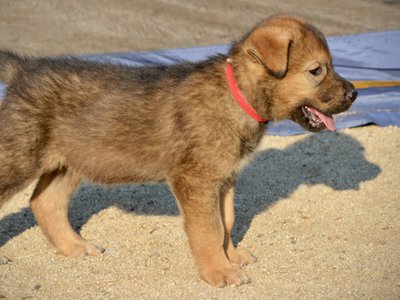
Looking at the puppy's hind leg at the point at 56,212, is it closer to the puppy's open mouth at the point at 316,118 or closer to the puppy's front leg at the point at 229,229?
the puppy's front leg at the point at 229,229

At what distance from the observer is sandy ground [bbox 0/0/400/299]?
5348 mm

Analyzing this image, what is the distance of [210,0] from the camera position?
31.2ft

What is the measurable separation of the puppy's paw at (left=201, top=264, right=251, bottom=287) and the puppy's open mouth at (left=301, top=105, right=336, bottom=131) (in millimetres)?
1262

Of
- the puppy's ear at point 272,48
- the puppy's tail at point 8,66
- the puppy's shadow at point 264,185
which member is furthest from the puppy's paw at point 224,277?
the puppy's tail at point 8,66

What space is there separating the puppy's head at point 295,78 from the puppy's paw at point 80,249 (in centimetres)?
186

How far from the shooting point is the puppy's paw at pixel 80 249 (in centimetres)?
595

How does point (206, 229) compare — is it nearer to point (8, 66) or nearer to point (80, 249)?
point (80, 249)

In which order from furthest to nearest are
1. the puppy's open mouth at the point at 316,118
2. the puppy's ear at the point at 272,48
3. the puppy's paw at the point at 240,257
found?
1. the puppy's paw at the point at 240,257
2. the puppy's open mouth at the point at 316,118
3. the puppy's ear at the point at 272,48

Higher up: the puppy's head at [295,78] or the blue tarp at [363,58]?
the puppy's head at [295,78]

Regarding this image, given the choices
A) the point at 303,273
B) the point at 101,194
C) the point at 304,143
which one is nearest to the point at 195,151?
the point at 303,273

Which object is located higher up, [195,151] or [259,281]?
[195,151]

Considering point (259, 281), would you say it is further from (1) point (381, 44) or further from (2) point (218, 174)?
(1) point (381, 44)

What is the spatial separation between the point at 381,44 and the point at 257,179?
2.98 meters

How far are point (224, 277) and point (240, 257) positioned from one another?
485 mm
